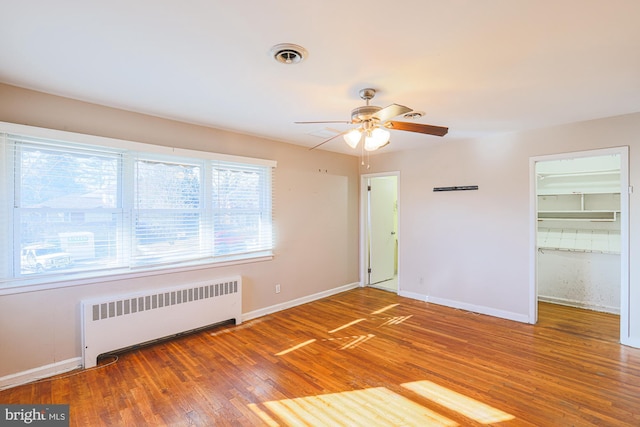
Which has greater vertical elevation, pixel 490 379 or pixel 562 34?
pixel 562 34

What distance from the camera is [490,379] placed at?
2.53 meters

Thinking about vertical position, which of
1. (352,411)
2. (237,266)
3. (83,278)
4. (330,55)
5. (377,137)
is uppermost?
(330,55)

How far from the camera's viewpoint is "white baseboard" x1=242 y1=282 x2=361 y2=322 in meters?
4.01

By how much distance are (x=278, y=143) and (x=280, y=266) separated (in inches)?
69.9

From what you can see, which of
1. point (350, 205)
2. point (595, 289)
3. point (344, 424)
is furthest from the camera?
point (350, 205)

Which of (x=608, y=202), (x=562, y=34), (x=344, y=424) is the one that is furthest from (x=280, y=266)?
(x=608, y=202)

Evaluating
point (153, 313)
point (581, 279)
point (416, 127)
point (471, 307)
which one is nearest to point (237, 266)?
point (153, 313)

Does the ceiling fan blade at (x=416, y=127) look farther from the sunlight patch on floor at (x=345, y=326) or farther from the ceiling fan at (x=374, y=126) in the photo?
the sunlight patch on floor at (x=345, y=326)

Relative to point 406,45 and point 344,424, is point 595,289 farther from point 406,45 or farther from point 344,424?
point 406,45

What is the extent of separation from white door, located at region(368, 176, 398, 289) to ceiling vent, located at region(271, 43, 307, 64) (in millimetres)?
3824

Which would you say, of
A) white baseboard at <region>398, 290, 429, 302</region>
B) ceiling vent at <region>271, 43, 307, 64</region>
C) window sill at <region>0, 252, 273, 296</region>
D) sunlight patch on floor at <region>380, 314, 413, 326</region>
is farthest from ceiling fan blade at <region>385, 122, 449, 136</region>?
white baseboard at <region>398, 290, 429, 302</region>

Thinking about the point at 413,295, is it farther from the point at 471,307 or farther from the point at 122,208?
the point at 122,208

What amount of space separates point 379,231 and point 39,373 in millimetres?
4925

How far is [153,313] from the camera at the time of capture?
10.2 ft
